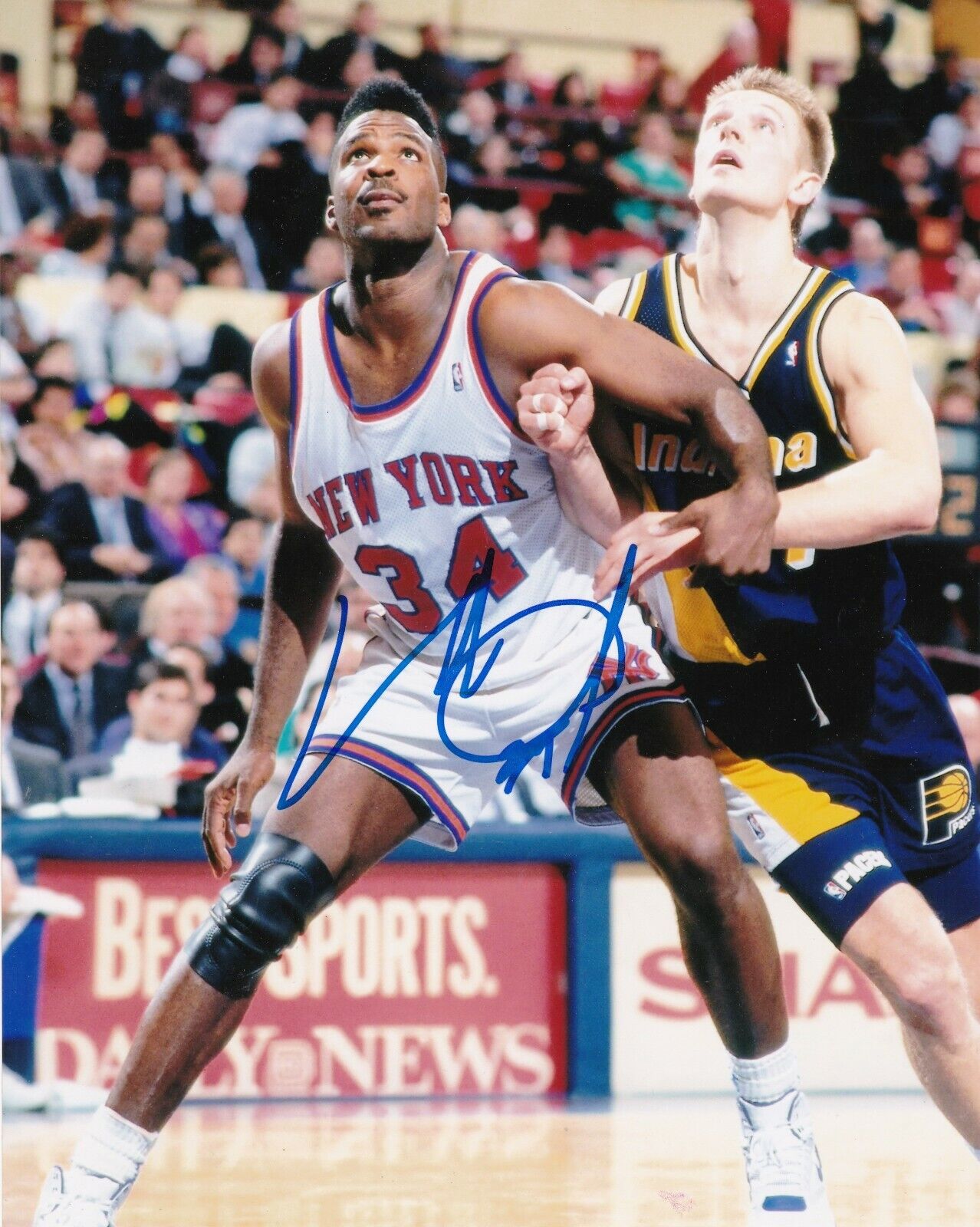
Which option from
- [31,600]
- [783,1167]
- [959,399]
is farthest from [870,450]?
[959,399]

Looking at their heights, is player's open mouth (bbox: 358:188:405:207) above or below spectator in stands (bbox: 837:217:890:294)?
below

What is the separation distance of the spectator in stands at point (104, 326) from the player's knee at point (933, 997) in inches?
266

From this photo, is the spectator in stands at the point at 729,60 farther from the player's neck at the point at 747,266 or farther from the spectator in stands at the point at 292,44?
the player's neck at the point at 747,266

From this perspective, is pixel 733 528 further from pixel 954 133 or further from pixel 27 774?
pixel 954 133

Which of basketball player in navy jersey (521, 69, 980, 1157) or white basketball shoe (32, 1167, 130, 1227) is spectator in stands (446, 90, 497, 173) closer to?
basketball player in navy jersey (521, 69, 980, 1157)

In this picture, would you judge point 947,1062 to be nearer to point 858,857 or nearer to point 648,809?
point 858,857

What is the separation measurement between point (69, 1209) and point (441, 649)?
1.19 m

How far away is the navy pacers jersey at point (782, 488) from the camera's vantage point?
3234 mm

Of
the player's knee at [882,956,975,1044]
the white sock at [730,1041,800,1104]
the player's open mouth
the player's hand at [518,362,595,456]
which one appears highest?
the player's open mouth

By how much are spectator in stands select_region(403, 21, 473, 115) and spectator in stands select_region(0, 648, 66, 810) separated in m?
6.65

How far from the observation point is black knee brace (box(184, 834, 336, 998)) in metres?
2.99

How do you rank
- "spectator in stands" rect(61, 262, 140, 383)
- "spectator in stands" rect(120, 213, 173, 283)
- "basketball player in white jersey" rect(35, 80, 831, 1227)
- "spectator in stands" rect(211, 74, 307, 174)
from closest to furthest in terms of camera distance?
"basketball player in white jersey" rect(35, 80, 831, 1227) < "spectator in stands" rect(61, 262, 140, 383) < "spectator in stands" rect(120, 213, 173, 283) < "spectator in stands" rect(211, 74, 307, 174)

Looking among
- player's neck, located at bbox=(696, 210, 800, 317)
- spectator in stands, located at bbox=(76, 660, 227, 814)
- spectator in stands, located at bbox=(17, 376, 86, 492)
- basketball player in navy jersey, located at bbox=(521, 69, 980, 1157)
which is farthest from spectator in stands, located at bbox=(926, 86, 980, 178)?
player's neck, located at bbox=(696, 210, 800, 317)

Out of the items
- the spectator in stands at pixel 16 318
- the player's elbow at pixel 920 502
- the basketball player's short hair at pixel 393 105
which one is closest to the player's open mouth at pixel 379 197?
the basketball player's short hair at pixel 393 105
